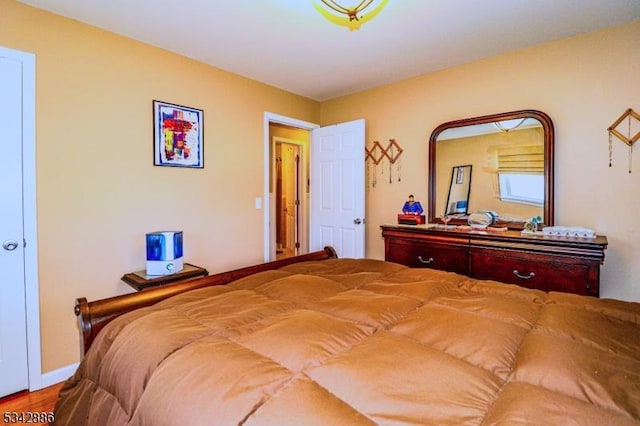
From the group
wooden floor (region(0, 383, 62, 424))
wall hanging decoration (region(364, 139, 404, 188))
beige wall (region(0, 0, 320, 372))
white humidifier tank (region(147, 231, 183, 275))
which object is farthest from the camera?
wall hanging decoration (region(364, 139, 404, 188))

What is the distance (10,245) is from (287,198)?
4459mm

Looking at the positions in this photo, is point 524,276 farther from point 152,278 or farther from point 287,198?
point 287,198

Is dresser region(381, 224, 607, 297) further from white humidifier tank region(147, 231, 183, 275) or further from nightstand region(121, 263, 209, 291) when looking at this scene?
white humidifier tank region(147, 231, 183, 275)

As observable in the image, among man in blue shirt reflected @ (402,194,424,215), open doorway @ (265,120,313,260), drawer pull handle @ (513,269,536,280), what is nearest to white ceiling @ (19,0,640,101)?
man in blue shirt reflected @ (402,194,424,215)

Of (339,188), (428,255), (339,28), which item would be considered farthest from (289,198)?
(339,28)

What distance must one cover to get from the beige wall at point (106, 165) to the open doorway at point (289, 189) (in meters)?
1.59

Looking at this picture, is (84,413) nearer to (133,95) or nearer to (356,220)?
(133,95)

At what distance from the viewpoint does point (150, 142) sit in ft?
8.73

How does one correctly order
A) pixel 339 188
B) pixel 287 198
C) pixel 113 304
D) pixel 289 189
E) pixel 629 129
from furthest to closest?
1. pixel 287 198
2. pixel 289 189
3. pixel 339 188
4. pixel 629 129
5. pixel 113 304

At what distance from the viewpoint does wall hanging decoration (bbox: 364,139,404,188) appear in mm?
3537

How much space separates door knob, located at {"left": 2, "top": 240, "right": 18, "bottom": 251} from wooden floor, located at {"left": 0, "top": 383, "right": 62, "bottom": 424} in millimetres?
930

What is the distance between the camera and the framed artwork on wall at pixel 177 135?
2.70 metres

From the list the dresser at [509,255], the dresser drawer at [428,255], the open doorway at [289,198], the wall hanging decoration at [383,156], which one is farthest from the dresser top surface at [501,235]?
the open doorway at [289,198]

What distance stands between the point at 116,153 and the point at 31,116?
52cm
